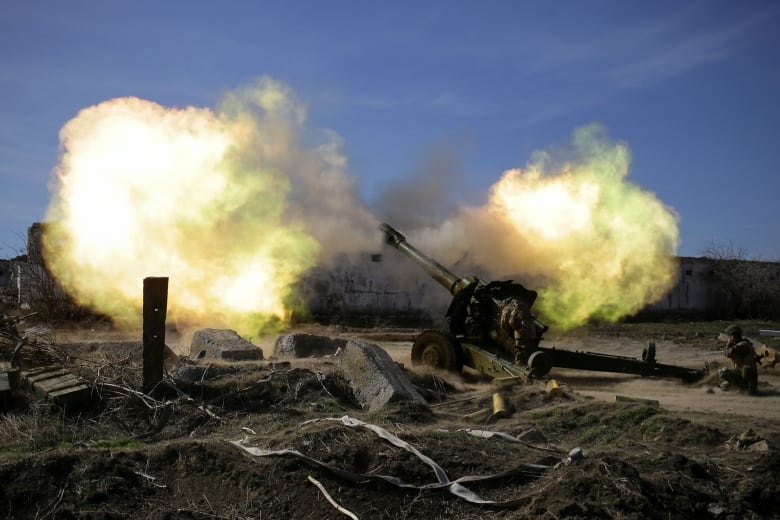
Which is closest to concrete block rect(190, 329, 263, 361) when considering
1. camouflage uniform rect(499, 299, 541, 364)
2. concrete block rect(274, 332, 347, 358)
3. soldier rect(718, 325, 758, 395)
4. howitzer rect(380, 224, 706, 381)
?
concrete block rect(274, 332, 347, 358)

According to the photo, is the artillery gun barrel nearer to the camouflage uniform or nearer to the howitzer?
the howitzer

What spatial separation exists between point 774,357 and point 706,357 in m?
2.84

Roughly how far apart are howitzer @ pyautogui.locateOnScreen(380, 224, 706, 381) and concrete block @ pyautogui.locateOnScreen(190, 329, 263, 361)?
2737mm

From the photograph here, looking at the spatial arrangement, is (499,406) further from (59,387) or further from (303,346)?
(303,346)

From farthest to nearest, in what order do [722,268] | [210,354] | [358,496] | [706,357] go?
[722,268] → [706,357] → [210,354] → [358,496]

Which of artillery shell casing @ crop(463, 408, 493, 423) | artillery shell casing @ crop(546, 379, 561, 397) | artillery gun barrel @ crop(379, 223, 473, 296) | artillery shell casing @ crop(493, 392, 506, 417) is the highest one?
artillery gun barrel @ crop(379, 223, 473, 296)

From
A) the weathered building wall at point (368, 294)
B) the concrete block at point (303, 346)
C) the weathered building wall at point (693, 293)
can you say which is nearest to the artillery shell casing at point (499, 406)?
the concrete block at point (303, 346)

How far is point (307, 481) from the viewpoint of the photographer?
5.32m

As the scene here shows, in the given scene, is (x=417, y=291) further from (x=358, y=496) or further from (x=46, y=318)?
(x=358, y=496)

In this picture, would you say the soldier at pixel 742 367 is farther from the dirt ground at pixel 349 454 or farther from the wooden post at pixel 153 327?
the wooden post at pixel 153 327

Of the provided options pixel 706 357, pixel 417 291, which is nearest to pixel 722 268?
pixel 417 291

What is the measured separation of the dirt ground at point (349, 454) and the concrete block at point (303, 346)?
4269 mm

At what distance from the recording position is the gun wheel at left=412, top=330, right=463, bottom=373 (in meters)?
11.7

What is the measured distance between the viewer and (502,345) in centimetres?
1184
